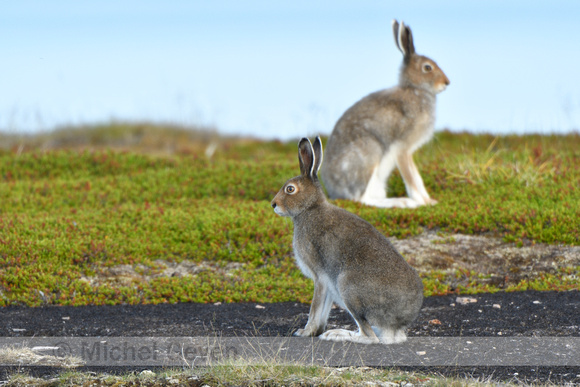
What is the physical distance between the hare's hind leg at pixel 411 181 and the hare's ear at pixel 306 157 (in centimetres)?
645

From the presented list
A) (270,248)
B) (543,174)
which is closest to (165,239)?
(270,248)

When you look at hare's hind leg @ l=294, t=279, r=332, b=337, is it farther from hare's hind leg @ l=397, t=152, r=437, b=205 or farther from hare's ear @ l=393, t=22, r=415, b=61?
hare's ear @ l=393, t=22, r=415, b=61

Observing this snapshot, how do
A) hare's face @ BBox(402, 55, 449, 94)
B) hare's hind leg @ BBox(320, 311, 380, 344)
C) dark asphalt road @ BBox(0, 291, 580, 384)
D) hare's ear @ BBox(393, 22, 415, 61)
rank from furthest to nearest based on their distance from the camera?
hare's face @ BBox(402, 55, 449, 94)
hare's ear @ BBox(393, 22, 415, 61)
dark asphalt road @ BBox(0, 291, 580, 384)
hare's hind leg @ BBox(320, 311, 380, 344)

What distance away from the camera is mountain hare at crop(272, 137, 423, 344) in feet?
23.7

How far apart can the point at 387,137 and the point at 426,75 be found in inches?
66.2

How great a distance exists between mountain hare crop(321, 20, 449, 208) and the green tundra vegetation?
66cm

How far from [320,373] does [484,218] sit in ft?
23.2

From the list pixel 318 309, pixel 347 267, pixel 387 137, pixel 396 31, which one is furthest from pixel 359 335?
pixel 396 31

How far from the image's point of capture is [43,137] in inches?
1078

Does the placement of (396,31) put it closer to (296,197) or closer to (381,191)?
(381,191)

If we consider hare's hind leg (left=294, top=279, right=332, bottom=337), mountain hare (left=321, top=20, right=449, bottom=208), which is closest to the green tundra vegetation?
mountain hare (left=321, top=20, right=449, bottom=208)

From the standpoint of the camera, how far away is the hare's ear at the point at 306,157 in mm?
7738

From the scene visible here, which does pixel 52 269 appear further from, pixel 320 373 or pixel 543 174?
pixel 543 174

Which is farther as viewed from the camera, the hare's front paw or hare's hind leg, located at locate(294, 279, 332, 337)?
the hare's front paw
